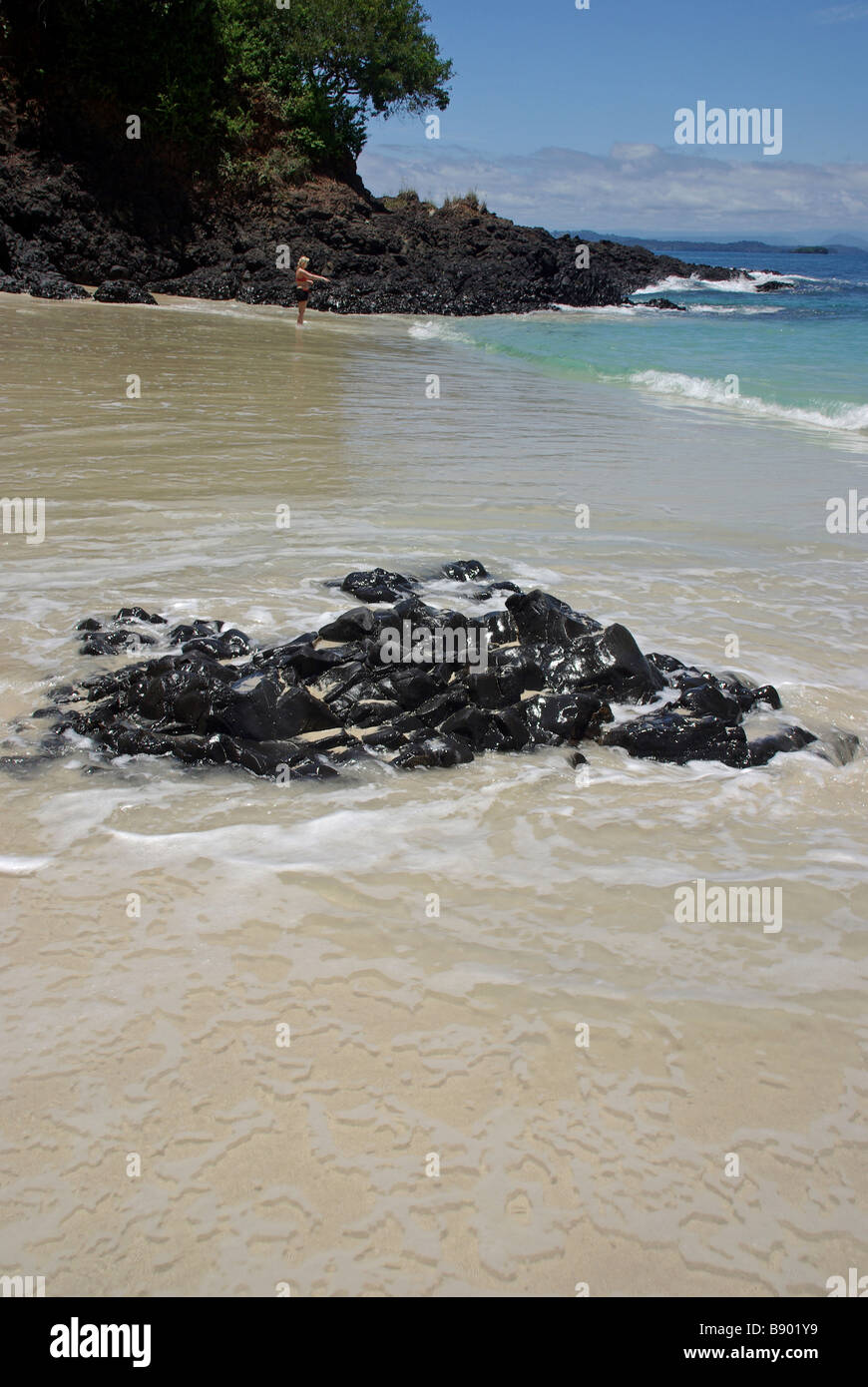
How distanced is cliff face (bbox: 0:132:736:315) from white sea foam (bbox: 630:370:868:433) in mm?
13741

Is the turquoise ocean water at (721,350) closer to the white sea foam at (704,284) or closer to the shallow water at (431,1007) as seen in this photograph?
the white sea foam at (704,284)

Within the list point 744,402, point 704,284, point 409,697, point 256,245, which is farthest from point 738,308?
point 409,697

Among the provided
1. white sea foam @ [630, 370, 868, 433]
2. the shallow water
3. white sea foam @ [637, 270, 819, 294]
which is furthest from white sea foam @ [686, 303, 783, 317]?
the shallow water

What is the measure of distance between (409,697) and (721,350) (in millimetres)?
21672

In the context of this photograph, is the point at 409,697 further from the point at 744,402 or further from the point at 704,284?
the point at 704,284

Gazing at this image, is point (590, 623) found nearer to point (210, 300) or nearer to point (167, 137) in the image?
point (210, 300)

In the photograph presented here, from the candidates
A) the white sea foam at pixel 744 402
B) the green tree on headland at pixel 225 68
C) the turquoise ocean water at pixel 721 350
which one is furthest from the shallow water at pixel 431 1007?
the green tree on headland at pixel 225 68

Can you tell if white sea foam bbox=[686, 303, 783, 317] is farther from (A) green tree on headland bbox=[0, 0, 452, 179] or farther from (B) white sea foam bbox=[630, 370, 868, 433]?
(B) white sea foam bbox=[630, 370, 868, 433]

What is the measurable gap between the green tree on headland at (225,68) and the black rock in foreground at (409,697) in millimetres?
31800

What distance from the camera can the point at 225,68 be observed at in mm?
33281
